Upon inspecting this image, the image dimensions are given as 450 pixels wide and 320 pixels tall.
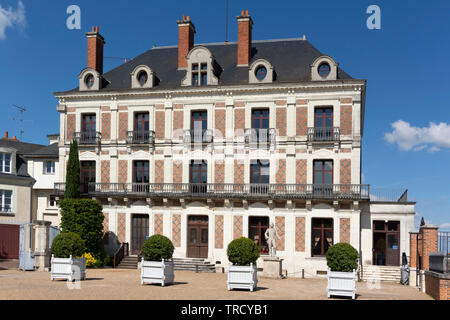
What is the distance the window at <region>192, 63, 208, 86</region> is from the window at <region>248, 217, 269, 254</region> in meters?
8.63

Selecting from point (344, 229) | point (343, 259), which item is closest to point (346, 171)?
point (344, 229)

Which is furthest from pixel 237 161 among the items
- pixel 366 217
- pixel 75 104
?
pixel 75 104

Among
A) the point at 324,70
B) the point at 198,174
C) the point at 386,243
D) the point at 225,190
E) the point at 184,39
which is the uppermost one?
the point at 184,39

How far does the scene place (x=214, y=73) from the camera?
30531mm

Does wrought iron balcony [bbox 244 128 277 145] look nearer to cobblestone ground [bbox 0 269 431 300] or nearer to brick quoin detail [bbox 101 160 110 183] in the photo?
brick quoin detail [bbox 101 160 110 183]

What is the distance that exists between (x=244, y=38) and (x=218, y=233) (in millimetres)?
11898

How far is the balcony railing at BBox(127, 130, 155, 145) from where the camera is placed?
3077 cm

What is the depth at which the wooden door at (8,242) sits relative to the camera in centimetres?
3362

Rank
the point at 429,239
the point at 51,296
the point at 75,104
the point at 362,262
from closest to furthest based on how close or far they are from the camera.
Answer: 1. the point at 51,296
2. the point at 429,239
3. the point at 362,262
4. the point at 75,104

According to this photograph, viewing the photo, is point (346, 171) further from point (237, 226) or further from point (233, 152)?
point (237, 226)

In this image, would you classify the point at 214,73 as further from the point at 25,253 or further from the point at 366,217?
the point at 25,253

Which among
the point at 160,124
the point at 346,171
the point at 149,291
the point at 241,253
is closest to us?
the point at 149,291

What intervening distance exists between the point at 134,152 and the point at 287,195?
971 cm

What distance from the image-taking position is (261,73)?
98.1 ft
